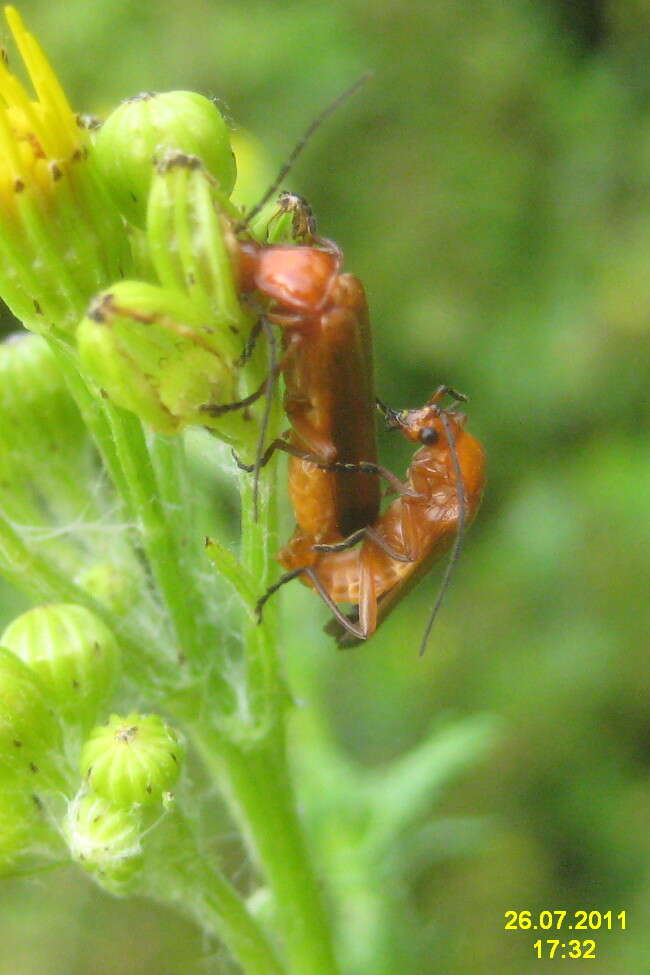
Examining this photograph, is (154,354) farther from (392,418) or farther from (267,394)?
(392,418)

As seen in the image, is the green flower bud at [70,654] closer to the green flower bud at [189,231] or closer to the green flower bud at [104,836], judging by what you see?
the green flower bud at [104,836]

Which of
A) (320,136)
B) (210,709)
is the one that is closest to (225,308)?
(210,709)

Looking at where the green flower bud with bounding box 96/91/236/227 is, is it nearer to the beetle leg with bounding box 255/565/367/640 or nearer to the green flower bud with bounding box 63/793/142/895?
the beetle leg with bounding box 255/565/367/640

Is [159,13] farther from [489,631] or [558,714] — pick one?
[558,714]
